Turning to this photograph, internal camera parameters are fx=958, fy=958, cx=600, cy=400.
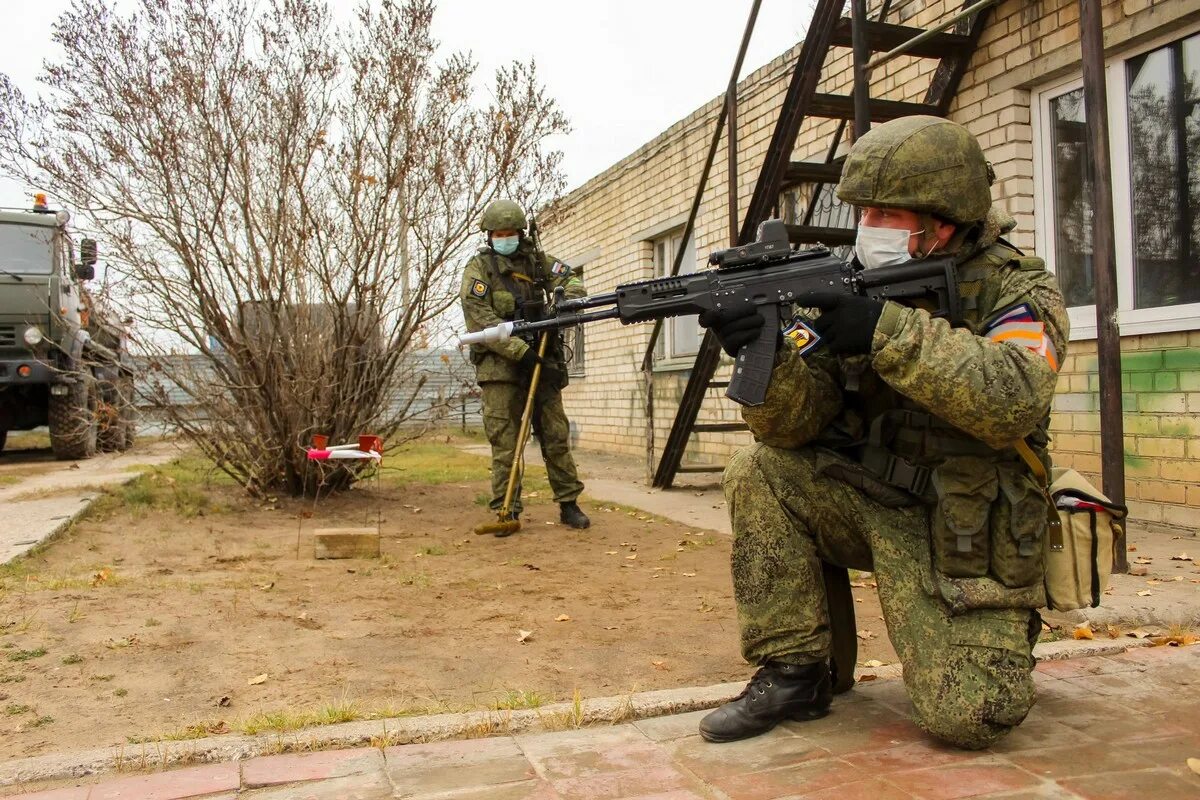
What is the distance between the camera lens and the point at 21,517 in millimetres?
5770

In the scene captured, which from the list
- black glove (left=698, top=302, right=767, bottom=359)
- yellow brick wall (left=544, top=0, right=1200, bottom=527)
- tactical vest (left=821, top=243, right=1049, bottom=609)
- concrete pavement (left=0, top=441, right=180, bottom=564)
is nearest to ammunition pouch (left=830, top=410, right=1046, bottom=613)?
tactical vest (left=821, top=243, right=1049, bottom=609)

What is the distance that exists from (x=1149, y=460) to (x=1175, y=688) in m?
2.86

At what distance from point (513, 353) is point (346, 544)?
1.46 metres

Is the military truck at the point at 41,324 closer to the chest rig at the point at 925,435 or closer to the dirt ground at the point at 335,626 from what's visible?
the dirt ground at the point at 335,626

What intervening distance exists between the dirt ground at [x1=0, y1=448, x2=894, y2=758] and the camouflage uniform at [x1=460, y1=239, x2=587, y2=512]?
18.4 inches

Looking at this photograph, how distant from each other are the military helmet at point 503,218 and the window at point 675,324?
425 centimetres

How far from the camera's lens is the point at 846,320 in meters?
2.32

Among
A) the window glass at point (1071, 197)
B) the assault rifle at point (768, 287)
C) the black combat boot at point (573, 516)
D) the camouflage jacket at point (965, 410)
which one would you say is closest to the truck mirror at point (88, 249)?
the black combat boot at point (573, 516)

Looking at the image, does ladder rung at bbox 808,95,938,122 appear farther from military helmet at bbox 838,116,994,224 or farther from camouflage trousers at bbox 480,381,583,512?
military helmet at bbox 838,116,994,224

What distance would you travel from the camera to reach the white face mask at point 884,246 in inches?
98.4

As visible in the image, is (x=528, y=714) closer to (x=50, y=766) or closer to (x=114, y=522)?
(x=50, y=766)

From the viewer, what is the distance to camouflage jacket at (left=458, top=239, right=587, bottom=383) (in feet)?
18.8

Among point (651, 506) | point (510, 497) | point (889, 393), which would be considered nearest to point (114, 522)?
point (510, 497)

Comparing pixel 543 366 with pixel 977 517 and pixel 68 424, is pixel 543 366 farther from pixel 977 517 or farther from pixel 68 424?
pixel 68 424
